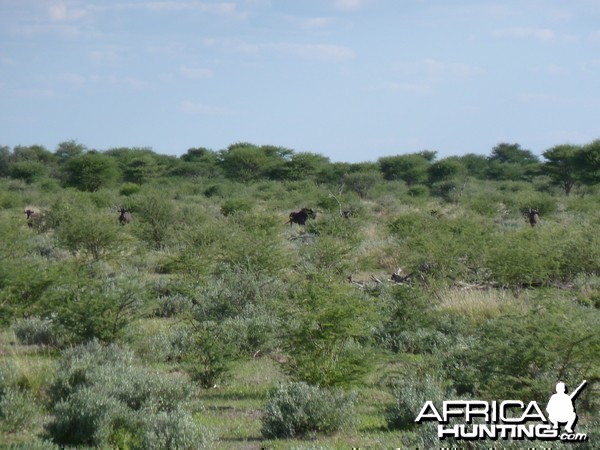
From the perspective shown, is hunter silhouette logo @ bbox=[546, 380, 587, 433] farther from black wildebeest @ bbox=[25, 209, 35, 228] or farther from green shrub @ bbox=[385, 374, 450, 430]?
black wildebeest @ bbox=[25, 209, 35, 228]

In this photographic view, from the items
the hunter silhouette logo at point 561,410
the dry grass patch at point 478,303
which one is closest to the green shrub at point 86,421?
the hunter silhouette logo at point 561,410

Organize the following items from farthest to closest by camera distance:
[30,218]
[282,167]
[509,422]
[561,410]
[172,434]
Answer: [282,167] < [30,218] < [561,410] < [172,434] < [509,422]

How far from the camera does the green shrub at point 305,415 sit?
8.00 m

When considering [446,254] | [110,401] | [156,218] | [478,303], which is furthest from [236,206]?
[110,401]

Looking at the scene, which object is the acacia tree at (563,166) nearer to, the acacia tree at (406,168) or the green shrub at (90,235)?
the acacia tree at (406,168)

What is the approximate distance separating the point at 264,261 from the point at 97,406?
9859 millimetres

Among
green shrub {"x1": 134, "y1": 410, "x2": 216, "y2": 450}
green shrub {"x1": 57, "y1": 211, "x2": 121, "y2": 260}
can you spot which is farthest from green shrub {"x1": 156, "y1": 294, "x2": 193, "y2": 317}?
green shrub {"x1": 134, "y1": 410, "x2": 216, "y2": 450}

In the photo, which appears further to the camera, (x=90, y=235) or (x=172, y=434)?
(x=90, y=235)

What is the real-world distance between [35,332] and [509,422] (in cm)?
776

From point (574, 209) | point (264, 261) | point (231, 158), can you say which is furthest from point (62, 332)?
point (231, 158)

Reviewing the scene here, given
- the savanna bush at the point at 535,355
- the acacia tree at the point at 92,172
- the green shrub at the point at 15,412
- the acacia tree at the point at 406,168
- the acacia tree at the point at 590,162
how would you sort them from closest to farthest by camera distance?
the green shrub at the point at 15,412
the savanna bush at the point at 535,355
the acacia tree at the point at 590,162
the acacia tree at the point at 92,172
the acacia tree at the point at 406,168

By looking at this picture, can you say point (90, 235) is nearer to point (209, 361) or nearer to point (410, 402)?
point (209, 361)

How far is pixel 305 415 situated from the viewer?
26.2 ft

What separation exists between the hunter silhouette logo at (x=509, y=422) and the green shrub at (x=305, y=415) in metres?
0.82
